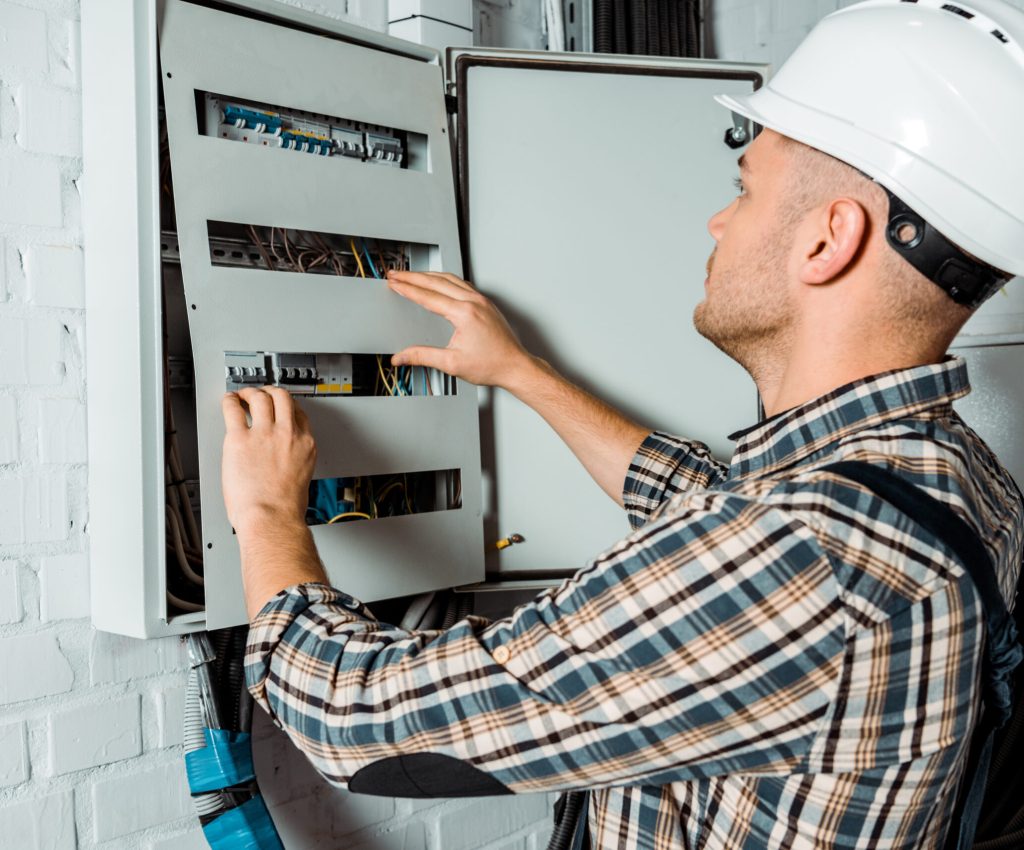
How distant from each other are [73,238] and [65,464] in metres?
0.29

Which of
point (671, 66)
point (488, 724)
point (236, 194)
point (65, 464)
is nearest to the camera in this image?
point (488, 724)

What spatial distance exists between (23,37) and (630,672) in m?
1.06

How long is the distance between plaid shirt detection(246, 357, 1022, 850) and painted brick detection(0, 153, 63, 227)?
674mm

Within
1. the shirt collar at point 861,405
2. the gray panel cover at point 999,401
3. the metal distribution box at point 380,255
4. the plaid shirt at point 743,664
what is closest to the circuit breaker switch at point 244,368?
the metal distribution box at point 380,255

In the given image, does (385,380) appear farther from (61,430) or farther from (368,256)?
(61,430)

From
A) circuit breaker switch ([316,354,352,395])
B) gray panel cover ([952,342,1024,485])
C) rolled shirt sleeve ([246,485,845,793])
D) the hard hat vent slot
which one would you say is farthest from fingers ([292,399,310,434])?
gray panel cover ([952,342,1024,485])

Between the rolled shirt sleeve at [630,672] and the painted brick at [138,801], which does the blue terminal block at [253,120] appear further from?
the painted brick at [138,801]

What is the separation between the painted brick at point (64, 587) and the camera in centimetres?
123

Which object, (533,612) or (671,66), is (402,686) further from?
(671,66)

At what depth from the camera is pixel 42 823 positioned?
122 cm

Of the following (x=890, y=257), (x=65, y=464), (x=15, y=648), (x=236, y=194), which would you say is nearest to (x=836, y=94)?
(x=890, y=257)

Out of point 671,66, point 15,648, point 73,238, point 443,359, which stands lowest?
point 15,648

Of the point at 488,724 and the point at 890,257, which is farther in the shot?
the point at 890,257

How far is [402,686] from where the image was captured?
0.78 meters
